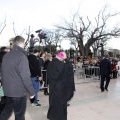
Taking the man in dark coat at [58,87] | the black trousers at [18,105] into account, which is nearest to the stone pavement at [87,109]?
the man in dark coat at [58,87]

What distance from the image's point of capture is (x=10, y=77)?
3.81 m

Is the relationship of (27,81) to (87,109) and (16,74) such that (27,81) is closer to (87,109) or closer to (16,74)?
(16,74)

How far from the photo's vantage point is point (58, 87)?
493 cm

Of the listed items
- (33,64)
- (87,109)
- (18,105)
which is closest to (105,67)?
(87,109)

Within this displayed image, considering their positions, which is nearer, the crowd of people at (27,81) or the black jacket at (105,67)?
the crowd of people at (27,81)

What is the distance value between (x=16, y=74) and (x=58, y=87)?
1.39 m

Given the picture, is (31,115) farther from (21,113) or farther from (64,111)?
(21,113)

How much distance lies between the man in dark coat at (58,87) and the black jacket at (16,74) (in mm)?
1173

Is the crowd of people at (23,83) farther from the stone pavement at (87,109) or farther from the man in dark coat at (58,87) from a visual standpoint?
the stone pavement at (87,109)

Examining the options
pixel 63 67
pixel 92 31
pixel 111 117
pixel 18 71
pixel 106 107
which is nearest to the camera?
pixel 18 71

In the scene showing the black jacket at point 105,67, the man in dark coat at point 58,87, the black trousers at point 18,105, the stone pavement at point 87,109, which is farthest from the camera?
the black jacket at point 105,67

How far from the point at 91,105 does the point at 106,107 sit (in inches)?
18.0

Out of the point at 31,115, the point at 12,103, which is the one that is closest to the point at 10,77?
the point at 12,103

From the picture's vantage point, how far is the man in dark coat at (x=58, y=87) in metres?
4.92
